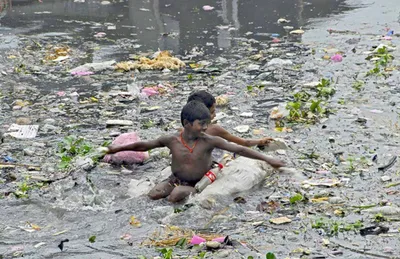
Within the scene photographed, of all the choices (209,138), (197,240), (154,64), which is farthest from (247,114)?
(197,240)

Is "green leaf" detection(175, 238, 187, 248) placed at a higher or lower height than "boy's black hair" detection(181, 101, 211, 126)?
lower

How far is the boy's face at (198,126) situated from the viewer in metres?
5.59

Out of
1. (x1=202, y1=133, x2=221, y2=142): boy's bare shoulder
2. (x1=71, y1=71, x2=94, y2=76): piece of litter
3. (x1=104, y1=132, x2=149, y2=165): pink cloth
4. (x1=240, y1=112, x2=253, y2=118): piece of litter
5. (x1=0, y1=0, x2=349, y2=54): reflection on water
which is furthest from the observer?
(x1=0, y1=0, x2=349, y2=54): reflection on water

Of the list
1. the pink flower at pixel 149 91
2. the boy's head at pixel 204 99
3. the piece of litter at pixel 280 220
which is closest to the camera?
the piece of litter at pixel 280 220

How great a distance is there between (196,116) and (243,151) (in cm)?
44

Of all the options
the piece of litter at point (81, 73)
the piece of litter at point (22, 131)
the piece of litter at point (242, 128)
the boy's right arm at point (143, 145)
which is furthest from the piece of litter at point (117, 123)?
the piece of litter at point (81, 73)

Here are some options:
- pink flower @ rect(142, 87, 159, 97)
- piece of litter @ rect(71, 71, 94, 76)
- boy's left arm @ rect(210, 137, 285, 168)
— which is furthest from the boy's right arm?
piece of litter @ rect(71, 71, 94, 76)

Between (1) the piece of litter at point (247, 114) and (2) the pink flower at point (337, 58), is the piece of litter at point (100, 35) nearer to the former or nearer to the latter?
(2) the pink flower at point (337, 58)

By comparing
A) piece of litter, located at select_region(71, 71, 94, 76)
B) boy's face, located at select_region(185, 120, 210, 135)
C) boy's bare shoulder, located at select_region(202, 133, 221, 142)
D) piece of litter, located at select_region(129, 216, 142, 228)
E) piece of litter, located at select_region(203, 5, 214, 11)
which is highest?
boy's face, located at select_region(185, 120, 210, 135)

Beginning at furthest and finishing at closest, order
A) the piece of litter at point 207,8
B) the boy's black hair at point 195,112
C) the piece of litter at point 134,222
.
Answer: the piece of litter at point 207,8 → the boy's black hair at point 195,112 → the piece of litter at point 134,222

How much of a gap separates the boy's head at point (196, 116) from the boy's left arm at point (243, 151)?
15cm

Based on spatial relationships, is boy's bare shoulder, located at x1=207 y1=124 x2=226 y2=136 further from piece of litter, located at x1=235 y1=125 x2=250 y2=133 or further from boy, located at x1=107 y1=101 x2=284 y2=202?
piece of litter, located at x1=235 y1=125 x2=250 y2=133

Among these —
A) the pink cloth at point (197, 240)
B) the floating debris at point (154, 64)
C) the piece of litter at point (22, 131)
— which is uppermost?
the floating debris at point (154, 64)

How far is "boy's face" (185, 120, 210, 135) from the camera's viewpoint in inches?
220
